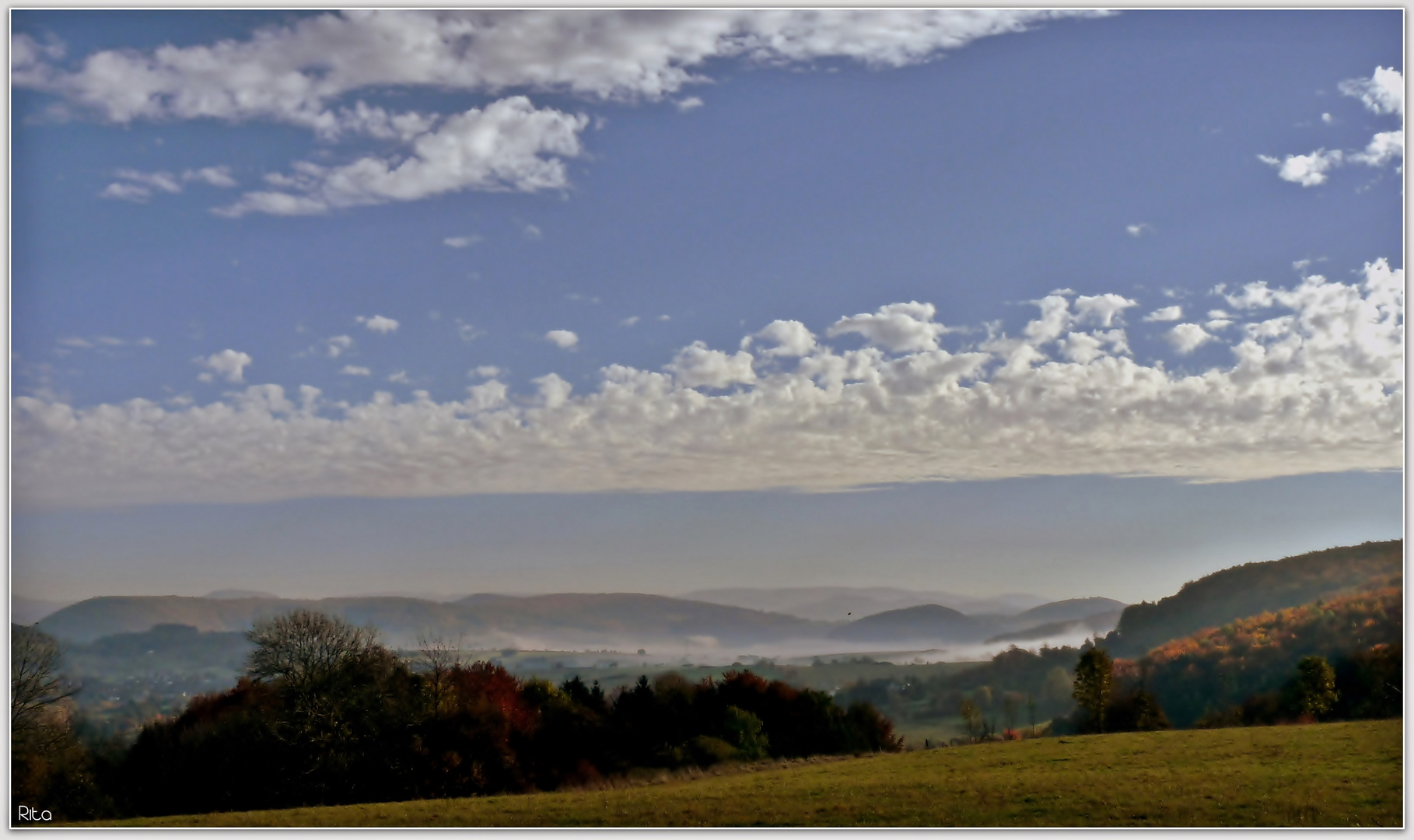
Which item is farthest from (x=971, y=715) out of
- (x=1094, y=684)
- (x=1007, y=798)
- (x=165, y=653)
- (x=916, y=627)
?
(x=165, y=653)

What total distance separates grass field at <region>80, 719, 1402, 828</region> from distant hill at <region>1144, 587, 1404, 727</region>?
5742 millimetres

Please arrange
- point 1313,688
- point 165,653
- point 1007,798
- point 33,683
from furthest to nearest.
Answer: point 165,653
point 1313,688
point 33,683
point 1007,798

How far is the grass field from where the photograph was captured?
1606 cm

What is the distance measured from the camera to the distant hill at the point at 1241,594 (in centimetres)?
2892

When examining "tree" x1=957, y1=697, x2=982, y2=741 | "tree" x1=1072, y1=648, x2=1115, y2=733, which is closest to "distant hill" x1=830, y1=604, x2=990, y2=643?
"tree" x1=957, y1=697, x2=982, y2=741

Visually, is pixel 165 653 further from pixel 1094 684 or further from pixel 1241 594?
pixel 1241 594

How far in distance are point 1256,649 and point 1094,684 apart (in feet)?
18.0

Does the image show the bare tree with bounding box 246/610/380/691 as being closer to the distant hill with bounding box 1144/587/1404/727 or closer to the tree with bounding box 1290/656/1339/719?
the distant hill with bounding box 1144/587/1404/727

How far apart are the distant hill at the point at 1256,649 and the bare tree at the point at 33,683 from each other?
30.3 meters

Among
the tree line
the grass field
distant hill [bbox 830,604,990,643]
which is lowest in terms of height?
the grass field

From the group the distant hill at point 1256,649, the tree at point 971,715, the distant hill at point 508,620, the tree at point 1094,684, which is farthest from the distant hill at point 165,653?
the distant hill at point 1256,649

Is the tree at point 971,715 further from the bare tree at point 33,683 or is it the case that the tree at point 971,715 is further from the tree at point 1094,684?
the bare tree at point 33,683

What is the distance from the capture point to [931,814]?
1619cm

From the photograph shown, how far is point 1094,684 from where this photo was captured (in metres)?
29.0
